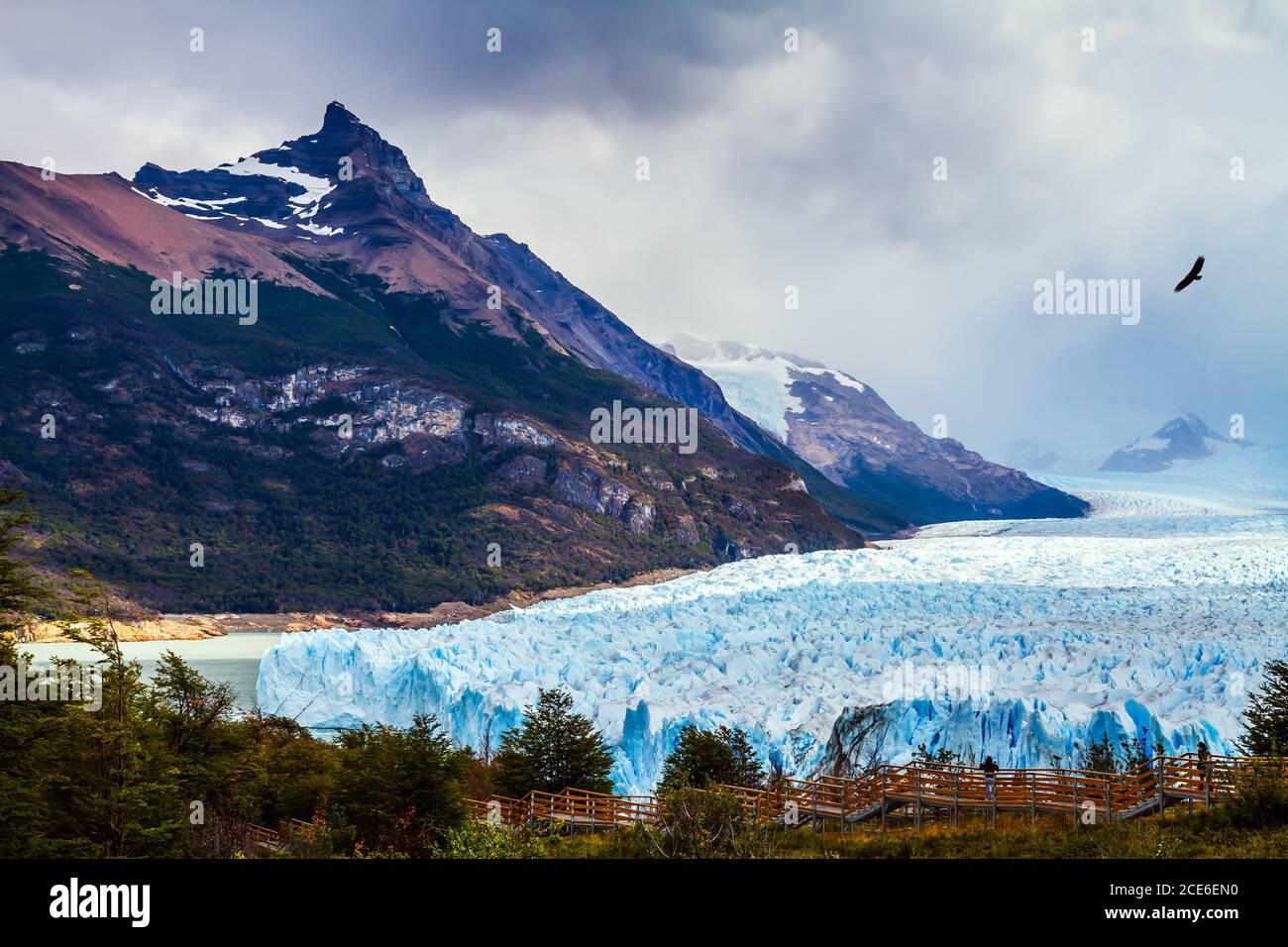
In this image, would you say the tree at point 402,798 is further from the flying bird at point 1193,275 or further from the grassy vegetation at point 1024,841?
the flying bird at point 1193,275

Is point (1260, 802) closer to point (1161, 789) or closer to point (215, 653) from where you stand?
point (1161, 789)

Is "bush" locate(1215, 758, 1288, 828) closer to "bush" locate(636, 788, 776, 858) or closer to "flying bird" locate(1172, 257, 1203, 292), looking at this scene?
"bush" locate(636, 788, 776, 858)

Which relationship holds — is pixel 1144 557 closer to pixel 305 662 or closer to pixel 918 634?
pixel 918 634

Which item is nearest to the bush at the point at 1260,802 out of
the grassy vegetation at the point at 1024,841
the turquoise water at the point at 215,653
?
the grassy vegetation at the point at 1024,841

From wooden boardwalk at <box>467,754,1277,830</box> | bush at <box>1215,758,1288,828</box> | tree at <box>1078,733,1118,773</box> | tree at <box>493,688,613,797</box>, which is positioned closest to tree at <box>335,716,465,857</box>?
wooden boardwalk at <box>467,754,1277,830</box>
